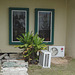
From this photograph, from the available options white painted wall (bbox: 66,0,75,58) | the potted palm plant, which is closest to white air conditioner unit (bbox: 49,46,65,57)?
white painted wall (bbox: 66,0,75,58)

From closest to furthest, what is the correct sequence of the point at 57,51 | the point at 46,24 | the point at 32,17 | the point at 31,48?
1. the point at 31,48
2. the point at 57,51
3. the point at 32,17
4. the point at 46,24

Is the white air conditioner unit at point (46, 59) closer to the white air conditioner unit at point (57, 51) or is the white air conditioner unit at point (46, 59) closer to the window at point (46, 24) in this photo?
the white air conditioner unit at point (57, 51)

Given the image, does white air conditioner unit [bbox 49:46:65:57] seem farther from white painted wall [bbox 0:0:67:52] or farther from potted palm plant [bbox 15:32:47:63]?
potted palm plant [bbox 15:32:47:63]

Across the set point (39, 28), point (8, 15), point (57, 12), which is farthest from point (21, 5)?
point (57, 12)

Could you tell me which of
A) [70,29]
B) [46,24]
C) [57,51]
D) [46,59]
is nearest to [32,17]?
[46,24]

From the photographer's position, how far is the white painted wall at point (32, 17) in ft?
18.9

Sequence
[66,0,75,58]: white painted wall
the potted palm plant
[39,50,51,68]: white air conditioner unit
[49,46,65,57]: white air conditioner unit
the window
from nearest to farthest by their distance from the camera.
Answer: [39,50,51,68]: white air conditioner unit → the potted palm plant → [66,0,75,58]: white painted wall → [49,46,65,57]: white air conditioner unit → the window

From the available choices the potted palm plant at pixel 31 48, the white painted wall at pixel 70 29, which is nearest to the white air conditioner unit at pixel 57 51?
the white painted wall at pixel 70 29

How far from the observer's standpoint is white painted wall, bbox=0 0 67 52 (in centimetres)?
575

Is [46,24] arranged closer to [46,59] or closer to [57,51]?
[57,51]

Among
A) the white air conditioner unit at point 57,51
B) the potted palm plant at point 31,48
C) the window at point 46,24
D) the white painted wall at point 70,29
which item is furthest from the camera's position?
the window at point 46,24

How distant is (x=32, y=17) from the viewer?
19.3 ft

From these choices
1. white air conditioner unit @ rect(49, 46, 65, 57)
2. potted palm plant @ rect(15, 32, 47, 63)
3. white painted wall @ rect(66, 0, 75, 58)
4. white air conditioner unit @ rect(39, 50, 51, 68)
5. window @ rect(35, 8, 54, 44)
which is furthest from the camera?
window @ rect(35, 8, 54, 44)

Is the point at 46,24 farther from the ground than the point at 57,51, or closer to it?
farther from the ground
